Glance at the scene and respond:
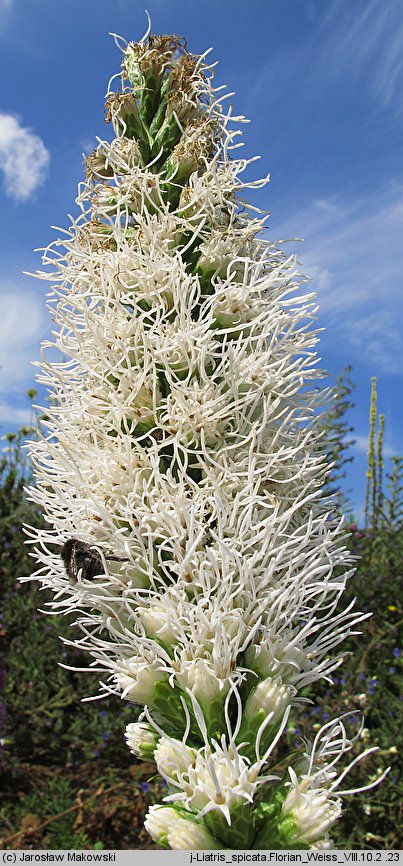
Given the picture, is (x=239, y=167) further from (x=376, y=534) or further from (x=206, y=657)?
(x=376, y=534)

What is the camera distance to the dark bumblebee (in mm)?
2205

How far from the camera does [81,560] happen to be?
2217 mm

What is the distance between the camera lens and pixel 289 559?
7.14 feet

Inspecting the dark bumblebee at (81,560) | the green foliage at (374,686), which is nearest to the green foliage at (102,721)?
the green foliage at (374,686)

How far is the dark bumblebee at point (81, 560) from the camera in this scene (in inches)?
86.8

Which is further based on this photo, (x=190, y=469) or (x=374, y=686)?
(x=374, y=686)

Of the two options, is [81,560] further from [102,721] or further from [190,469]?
[102,721]

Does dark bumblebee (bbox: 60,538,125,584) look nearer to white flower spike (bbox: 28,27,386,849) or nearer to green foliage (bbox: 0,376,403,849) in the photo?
white flower spike (bbox: 28,27,386,849)

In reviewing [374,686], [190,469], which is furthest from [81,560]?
[374,686]

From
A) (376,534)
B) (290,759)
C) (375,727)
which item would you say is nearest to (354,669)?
(375,727)

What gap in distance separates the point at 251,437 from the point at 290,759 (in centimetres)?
103

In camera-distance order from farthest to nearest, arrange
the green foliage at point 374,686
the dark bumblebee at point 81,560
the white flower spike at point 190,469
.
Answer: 1. the green foliage at point 374,686
2. the dark bumblebee at point 81,560
3. the white flower spike at point 190,469

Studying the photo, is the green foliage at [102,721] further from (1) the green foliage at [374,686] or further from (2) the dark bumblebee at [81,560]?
(2) the dark bumblebee at [81,560]

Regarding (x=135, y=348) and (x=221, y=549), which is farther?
(x=135, y=348)
